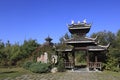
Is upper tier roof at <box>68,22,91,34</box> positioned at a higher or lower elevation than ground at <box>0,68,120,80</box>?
higher

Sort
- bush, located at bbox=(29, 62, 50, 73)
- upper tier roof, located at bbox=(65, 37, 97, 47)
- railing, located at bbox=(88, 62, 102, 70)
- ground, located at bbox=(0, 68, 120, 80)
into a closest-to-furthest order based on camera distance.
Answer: ground, located at bbox=(0, 68, 120, 80), bush, located at bbox=(29, 62, 50, 73), railing, located at bbox=(88, 62, 102, 70), upper tier roof, located at bbox=(65, 37, 97, 47)

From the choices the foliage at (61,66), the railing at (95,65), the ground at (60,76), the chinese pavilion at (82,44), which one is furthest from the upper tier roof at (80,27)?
the ground at (60,76)

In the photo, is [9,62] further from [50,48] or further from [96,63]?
[96,63]

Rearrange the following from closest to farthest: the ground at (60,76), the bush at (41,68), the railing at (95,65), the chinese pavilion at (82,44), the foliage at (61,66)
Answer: the ground at (60,76) < the bush at (41,68) < the foliage at (61,66) < the railing at (95,65) < the chinese pavilion at (82,44)

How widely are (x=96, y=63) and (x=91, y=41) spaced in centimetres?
282

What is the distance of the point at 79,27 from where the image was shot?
3281 centimetres

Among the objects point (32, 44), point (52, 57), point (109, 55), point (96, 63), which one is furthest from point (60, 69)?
point (32, 44)

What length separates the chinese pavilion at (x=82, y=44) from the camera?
30542mm

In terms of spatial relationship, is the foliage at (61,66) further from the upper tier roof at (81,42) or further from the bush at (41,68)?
the upper tier roof at (81,42)

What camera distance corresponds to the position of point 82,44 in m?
31.7

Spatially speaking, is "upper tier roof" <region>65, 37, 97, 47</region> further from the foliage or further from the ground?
the ground

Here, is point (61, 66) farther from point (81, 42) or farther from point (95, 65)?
point (95, 65)

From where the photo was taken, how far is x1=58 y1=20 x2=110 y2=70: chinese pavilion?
1202 inches

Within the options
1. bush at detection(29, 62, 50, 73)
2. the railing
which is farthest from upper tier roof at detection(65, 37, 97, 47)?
bush at detection(29, 62, 50, 73)
